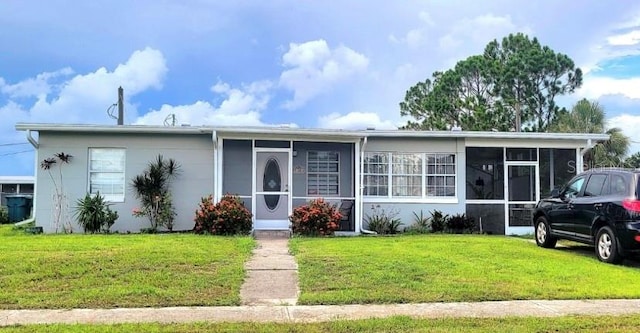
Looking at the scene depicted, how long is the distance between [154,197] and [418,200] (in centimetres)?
747

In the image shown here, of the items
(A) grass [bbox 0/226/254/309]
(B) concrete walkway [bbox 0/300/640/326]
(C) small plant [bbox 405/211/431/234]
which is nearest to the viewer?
(B) concrete walkway [bbox 0/300/640/326]

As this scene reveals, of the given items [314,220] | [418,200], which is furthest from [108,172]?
[418,200]

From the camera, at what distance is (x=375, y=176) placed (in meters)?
16.9

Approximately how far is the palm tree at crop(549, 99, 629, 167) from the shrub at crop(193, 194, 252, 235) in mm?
15714

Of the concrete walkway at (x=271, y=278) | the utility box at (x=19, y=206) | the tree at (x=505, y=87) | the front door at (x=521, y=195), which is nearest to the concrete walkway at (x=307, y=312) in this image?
the concrete walkway at (x=271, y=278)

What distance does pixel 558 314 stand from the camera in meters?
6.49

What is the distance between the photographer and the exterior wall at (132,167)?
15.5 metres

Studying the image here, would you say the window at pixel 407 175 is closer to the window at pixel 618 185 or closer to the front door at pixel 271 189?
the front door at pixel 271 189

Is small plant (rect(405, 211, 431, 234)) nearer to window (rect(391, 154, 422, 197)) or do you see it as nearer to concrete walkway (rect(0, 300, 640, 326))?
window (rect(391, 154, 422, 197))

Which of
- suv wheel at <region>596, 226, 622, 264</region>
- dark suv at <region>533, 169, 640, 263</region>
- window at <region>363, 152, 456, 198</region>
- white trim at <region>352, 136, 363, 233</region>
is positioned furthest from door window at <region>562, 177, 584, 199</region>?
white trim at <region>352, 136, 363, 233</region>

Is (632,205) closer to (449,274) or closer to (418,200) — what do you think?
(449,274)

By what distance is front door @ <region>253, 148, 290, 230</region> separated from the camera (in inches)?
631

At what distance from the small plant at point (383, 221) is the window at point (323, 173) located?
4.00 feet

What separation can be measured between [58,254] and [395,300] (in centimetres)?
608
